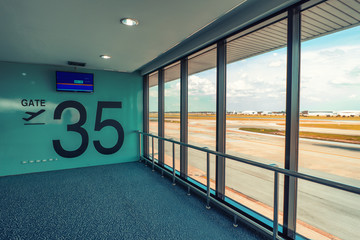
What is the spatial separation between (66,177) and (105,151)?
107 centimetres

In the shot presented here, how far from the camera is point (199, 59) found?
10.8ft

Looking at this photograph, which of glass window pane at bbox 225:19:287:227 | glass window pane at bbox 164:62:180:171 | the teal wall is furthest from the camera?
the teal wall

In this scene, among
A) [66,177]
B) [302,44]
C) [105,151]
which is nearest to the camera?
[302,44]

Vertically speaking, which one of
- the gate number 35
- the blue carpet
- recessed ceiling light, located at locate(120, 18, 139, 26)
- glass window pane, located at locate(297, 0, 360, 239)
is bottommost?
the blue carpet

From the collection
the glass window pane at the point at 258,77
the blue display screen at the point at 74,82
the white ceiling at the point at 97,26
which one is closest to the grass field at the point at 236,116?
the glass window pane at the point at 258,77

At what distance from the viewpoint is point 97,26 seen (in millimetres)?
2234

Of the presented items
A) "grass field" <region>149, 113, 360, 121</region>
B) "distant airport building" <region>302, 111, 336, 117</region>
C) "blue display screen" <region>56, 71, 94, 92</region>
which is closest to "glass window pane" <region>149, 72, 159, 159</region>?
"grass field" <region>149, 113, 360, 121</region>

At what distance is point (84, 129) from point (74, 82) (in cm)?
111

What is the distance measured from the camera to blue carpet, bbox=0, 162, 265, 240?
2072 mm

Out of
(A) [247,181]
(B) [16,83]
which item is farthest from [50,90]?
(A) [247,181]

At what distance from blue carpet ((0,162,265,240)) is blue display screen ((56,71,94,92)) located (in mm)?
1968

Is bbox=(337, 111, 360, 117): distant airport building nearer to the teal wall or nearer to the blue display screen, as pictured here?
the teal wall

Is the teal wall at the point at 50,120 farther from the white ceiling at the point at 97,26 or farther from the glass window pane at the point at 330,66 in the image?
the glass window pane at the point at 330,66

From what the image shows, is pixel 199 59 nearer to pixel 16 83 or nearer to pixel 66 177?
pixel 66 177
